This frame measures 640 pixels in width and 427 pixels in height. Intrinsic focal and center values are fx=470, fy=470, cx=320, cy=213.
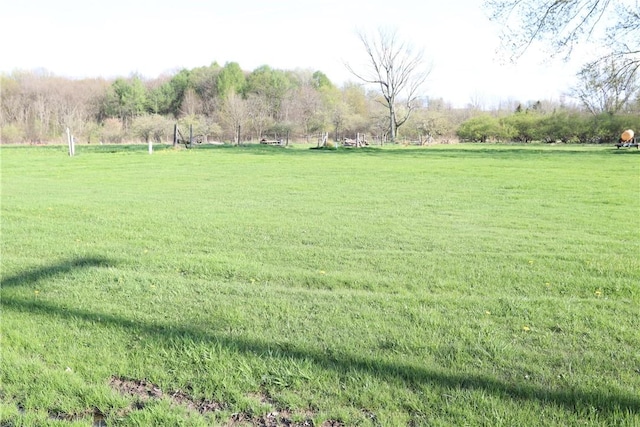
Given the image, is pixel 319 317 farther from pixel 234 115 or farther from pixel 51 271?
pixel 234 115

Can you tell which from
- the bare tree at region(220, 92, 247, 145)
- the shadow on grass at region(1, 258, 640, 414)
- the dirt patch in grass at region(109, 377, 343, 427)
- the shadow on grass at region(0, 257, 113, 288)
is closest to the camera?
the dirt patch in grass at region(109, 377, 343, 427)

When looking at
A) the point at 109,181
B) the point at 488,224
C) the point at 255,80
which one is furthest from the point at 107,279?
the point at 255,80

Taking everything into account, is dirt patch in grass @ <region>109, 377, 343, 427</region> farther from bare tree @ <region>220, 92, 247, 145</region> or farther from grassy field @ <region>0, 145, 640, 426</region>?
bare tree @ <region>220, 92, 247, 145</region>

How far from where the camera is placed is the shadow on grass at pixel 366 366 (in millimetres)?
2537

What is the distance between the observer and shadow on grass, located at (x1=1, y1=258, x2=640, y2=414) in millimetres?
2537

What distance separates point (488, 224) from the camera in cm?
729

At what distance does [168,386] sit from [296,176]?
12031 mm

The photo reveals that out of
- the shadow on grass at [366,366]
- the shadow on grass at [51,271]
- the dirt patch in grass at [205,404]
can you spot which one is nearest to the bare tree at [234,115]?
the shadow on grass at [51,271]

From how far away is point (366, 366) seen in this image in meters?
2.91

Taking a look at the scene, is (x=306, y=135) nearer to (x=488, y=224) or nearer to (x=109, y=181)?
(x=109, y=181)

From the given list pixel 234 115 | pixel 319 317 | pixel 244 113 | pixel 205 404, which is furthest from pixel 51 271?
pixel 244 113

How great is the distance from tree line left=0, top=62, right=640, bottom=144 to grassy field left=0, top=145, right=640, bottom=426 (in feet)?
113

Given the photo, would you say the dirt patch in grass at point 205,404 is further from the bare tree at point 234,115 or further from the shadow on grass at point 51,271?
the bare tree at point 234,115

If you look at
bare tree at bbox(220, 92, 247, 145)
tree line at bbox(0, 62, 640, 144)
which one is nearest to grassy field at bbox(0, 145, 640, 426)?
tree line at bbox(0, 62, 640, 144)
